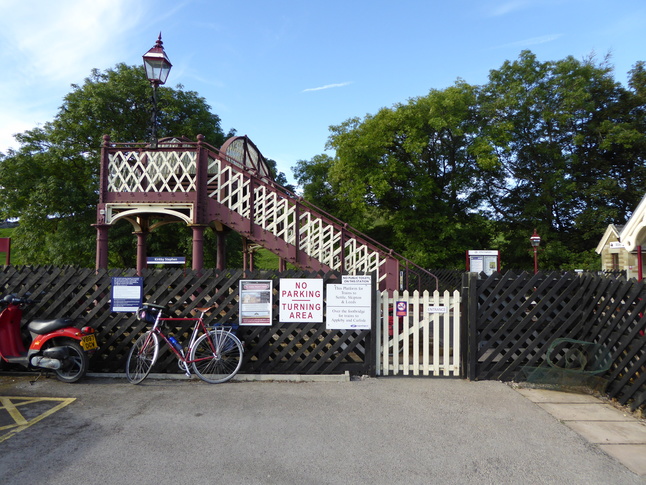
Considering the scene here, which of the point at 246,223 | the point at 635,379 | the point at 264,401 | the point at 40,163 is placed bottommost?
the point at 264,401

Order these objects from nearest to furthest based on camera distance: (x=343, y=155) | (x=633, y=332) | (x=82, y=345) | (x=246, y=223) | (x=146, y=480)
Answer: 1. (x=146, y=480)
2. (x=633, y=332)
3. (x=82, y=345)
4. (x=246, y=223)
5. (x=343, y=155)

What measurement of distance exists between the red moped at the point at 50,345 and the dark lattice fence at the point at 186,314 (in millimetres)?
339

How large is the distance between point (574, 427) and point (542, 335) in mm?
1867

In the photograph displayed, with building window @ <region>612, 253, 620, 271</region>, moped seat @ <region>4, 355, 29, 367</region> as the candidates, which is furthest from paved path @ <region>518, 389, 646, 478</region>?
building window @ <region>612, 253, 620, 271</region>

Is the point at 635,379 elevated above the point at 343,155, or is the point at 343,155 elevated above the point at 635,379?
the point at 343,155

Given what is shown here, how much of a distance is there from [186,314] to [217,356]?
861 millimetres

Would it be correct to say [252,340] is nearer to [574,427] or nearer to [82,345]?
[82,345]

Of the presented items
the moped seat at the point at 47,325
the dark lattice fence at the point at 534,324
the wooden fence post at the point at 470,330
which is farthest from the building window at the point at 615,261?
the moped seat at the point at 47,325

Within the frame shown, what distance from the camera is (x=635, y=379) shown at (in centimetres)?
508

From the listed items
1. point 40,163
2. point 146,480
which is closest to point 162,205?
point 146,480

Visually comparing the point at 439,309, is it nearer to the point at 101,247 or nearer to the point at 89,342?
the point at 89,342

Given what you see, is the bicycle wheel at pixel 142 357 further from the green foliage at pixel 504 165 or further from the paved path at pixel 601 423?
the green foliage at pixel 504 165

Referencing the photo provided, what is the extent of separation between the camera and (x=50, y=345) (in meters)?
6.31

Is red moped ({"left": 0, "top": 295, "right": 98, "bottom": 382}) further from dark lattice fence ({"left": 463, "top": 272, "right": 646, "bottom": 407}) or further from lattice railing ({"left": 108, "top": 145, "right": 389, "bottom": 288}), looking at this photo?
dark lattice fence ({"left": 463, "top": 272, "right": 646, "bottom": 407})
